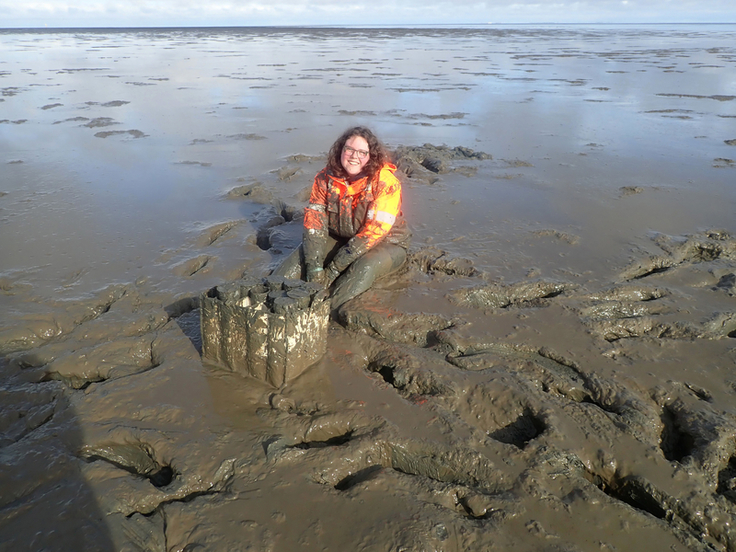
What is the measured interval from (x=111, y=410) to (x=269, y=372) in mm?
943

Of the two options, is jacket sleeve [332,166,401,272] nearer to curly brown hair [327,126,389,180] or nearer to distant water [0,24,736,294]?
curly brown hair [327,126,389,180]

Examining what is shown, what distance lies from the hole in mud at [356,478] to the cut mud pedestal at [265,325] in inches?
31.6

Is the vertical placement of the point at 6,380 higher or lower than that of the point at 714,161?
lower

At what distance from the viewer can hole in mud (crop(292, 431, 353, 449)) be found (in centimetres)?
265

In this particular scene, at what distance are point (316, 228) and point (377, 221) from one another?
0.59 meters

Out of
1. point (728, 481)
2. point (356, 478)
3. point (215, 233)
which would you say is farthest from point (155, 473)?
point (215, 233)

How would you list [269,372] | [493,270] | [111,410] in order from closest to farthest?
[111,410] < [269,372] < [493,270]

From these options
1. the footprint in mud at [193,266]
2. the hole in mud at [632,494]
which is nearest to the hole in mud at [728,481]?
the hole in mud at [632,494]

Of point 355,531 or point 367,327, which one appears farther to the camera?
point 367,327

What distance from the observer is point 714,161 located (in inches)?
320

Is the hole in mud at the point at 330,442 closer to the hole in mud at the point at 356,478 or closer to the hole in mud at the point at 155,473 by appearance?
the hole in mud at the point at 356,478

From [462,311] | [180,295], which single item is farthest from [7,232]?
[462,311]

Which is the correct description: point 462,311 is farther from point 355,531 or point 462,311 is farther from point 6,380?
point 6,380

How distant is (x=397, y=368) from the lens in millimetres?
3238
